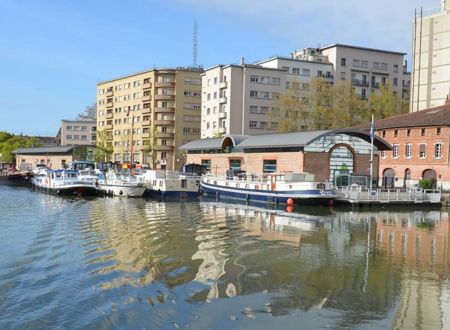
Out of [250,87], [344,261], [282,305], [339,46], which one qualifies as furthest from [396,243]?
[339,46]

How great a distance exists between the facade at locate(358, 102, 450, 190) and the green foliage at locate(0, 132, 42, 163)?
93831mm

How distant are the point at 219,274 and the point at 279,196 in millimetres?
28204

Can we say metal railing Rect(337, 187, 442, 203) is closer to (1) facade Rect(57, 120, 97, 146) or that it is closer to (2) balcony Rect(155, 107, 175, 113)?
(2) balcony Rect(155, 107, 175, 113)

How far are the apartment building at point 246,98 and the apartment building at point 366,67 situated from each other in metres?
14.2

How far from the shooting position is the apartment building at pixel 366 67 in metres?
102

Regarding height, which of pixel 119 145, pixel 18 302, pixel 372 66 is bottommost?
pixel 18 302

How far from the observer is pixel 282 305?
14.4 metres

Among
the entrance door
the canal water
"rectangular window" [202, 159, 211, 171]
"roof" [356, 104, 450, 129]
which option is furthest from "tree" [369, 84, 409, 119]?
the canal water

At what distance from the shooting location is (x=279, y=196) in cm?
4572

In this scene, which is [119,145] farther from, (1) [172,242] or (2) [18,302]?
(2) [18,302]

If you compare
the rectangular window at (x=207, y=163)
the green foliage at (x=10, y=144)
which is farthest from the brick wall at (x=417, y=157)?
the green foliage at (x=10, y=144)

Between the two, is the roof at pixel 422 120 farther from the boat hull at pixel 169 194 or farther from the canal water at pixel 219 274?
the canal water at pixel 219 274

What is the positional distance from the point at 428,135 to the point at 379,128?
8.18m

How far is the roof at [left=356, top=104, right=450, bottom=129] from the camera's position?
62.0 metres
